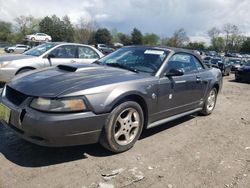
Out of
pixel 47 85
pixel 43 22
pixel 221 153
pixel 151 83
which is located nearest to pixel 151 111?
pixel 151 83

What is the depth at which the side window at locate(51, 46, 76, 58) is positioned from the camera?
835 cm

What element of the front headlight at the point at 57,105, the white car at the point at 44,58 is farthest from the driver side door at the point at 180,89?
the white car at the point at 44,58

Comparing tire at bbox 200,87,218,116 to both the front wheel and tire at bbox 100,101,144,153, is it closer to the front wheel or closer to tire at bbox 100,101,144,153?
the front wheel

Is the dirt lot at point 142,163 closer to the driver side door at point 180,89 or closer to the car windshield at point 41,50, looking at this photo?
the driver side door at point 180,89

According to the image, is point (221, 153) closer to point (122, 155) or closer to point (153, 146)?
point (153, 146)

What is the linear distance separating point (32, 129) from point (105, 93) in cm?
96

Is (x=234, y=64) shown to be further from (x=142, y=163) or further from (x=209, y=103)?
(x=142, y=163)

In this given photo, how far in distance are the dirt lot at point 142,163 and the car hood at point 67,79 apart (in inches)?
34.1

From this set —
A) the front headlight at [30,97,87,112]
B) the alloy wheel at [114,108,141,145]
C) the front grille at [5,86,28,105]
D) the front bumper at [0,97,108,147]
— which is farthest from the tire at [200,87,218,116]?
the front grille at [5,86,28,105]

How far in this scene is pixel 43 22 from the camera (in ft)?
252

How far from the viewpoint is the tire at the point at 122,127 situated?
144 inches

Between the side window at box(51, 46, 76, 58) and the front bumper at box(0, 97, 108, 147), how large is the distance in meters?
4.99

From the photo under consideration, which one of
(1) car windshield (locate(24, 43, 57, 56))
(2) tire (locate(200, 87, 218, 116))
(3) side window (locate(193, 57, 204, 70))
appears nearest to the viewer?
(3) side window (locate(193, 57, 204, 70))

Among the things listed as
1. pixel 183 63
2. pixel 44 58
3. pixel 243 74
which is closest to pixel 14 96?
pixel 183 63
